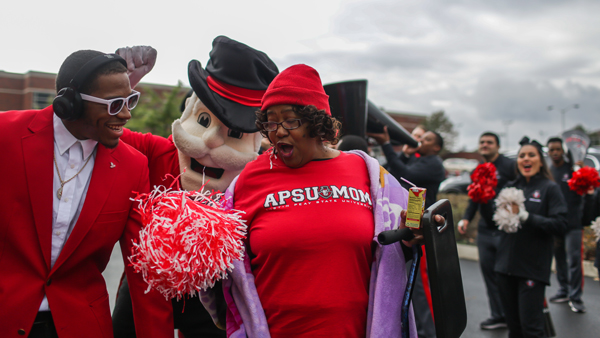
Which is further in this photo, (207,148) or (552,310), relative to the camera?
(552,310)

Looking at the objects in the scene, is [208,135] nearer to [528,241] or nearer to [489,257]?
[528,241]

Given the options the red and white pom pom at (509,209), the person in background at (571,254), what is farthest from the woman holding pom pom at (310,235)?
the person in background at (571,254)

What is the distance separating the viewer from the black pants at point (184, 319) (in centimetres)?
280

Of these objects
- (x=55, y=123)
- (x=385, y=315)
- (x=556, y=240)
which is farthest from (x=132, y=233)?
(x=556, y=240)

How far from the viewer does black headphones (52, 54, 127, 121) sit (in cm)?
195

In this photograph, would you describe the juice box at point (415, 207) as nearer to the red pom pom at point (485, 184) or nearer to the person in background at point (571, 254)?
the red pom pom at point (485, 184)

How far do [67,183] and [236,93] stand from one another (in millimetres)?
1281

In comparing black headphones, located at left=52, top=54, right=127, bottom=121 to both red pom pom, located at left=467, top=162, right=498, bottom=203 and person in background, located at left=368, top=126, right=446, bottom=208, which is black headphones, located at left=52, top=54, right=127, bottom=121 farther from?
red pom pom, located at left=467, top=162, right=498, bottom=203

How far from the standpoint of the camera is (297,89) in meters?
2.15

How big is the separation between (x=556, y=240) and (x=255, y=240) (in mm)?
6074

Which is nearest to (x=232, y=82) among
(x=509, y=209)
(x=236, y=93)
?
(x=236, y=93)

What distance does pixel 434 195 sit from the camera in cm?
504

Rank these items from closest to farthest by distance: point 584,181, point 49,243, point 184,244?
point 184,244 → point 49,243 → point 584,181

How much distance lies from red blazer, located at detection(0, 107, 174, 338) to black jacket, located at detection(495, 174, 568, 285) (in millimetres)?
3303
